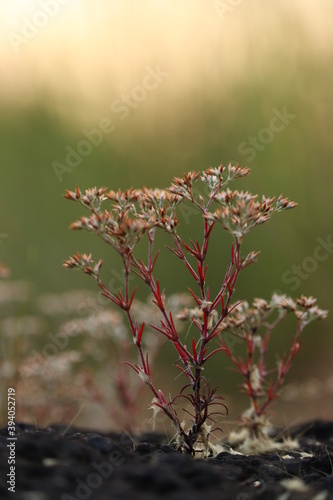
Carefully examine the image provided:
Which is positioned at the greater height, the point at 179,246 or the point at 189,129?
the point at 189,129

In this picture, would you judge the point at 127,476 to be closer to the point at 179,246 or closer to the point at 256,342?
the point at 179,246

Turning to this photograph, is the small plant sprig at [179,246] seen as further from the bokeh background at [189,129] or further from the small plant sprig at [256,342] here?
the bokeh background at [189,129]

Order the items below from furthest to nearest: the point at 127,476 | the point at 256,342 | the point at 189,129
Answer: the point at 189,129, the point at 256,342, the point at 127,476

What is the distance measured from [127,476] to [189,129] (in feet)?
22.6

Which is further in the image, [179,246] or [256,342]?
[256,342]

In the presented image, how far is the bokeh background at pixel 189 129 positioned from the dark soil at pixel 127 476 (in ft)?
15.3

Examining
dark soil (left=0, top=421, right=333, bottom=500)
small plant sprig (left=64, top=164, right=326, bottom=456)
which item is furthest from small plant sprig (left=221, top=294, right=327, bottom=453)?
dark soil (left=0, top=421, right=333, bottom=500)

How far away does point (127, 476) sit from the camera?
1.70 meters

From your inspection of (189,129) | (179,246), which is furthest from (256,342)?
(189,129)

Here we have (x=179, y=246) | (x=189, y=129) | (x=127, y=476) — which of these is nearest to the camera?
(x=127, y=476)

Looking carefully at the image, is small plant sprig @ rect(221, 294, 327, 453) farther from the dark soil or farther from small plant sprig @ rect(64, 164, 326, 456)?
the dark soil

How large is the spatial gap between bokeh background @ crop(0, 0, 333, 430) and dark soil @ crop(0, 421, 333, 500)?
467 centimetres

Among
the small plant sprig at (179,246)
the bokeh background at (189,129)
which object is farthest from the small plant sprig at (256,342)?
the bokeh background at (189,129)

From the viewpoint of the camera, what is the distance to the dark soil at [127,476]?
5.29 ft
